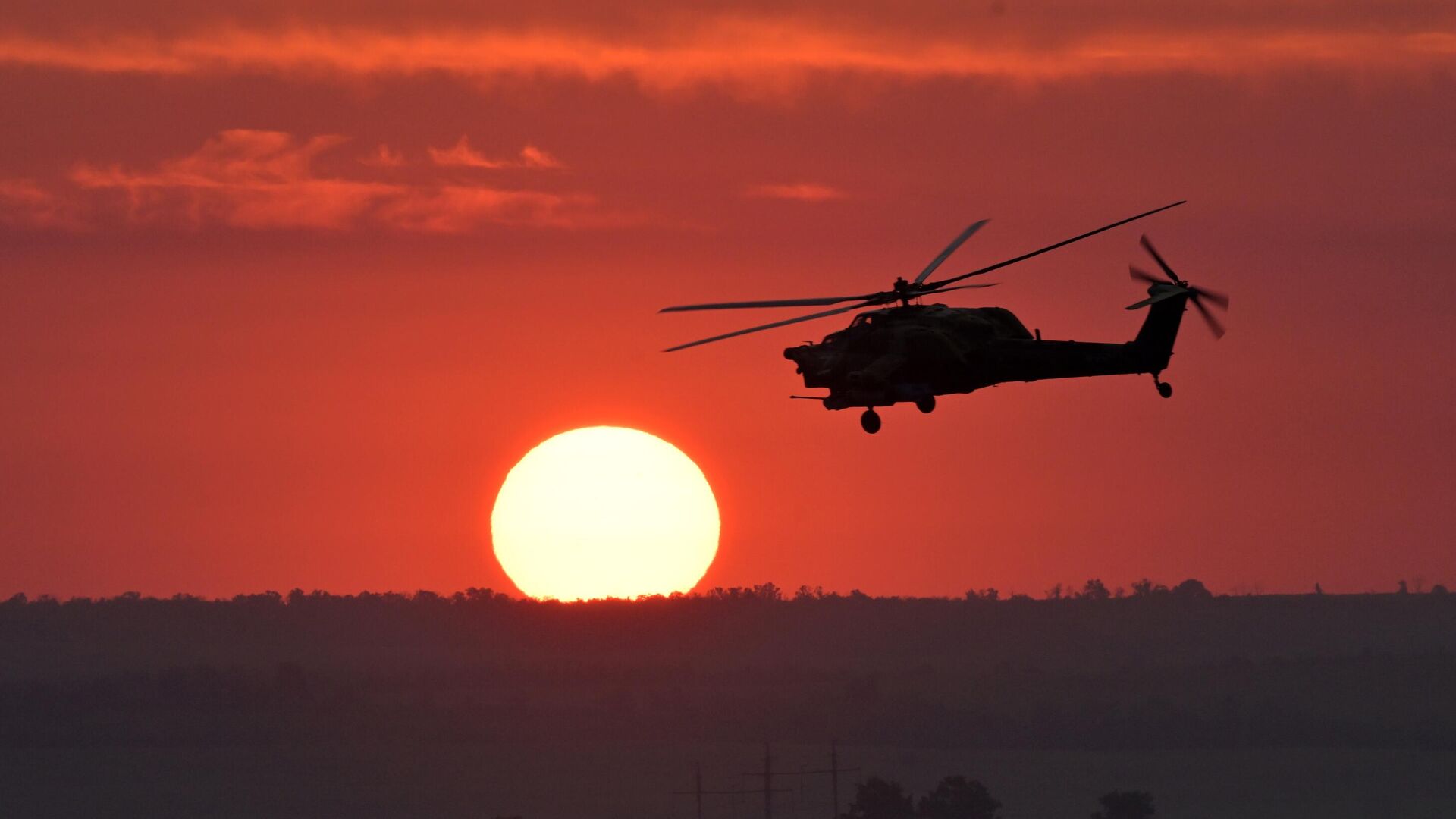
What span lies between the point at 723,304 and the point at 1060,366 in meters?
16.1

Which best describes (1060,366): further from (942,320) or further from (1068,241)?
(1068,241)

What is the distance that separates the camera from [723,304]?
99250mm

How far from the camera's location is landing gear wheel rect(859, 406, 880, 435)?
103 meters

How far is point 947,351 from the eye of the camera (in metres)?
105

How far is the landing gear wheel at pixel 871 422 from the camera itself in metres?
103

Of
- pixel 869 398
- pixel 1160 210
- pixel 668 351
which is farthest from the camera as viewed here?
pixel 869 398

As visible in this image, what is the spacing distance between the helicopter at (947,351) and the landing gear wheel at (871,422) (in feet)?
0.23

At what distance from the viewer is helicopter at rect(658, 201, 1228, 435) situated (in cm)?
10531

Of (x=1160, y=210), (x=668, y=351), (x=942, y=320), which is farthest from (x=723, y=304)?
(x=1160, y=210)

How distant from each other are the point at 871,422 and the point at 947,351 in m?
4.65

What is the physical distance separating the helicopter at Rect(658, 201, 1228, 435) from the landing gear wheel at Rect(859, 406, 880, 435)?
69 millimetres

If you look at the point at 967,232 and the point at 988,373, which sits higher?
the point at 967,232

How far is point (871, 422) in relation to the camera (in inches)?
4099

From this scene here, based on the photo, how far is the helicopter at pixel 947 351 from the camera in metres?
105
